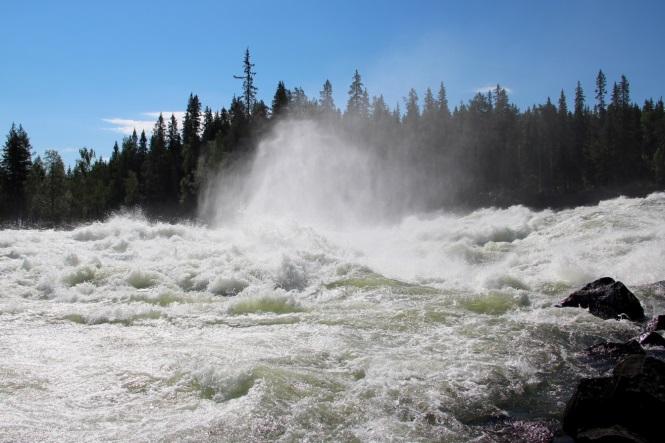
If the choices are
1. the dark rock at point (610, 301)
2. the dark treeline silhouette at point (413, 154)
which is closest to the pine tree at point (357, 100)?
the dark treeline silhouette at point (413, 154)

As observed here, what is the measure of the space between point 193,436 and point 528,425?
15.9ft

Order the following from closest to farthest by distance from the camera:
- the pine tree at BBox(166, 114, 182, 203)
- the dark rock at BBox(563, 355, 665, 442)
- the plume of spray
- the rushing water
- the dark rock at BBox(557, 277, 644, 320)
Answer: the dark rock at BBox(563, 355, 665, 442) < the rushing water < the dark rock at BBox(557, 277, 644, 320) < the plume of spray < the pine tree at BBox(166, 114, 182, 203)

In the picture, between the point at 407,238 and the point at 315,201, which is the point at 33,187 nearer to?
the point at 315,201

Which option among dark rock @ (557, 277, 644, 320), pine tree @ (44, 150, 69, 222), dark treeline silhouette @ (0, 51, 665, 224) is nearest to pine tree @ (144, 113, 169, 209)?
dark treeline silhouette @ (0, 51, 665, 224)

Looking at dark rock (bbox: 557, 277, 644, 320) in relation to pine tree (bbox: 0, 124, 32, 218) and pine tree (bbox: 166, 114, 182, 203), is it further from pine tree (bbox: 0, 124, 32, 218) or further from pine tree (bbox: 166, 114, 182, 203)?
pine tree (bbox: 0, 124, 32, 218)

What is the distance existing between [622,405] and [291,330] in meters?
7.73

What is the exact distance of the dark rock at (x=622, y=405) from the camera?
20.9 ft

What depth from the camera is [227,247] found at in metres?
22.4

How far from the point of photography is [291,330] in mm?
12711

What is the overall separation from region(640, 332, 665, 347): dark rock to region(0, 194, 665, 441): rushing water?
84 cm

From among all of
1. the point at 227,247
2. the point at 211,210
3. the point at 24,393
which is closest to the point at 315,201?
the point at 211,210

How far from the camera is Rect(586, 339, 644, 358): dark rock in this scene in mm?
10591

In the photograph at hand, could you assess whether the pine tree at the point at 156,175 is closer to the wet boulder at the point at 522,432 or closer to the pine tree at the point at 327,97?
the pine tree at the point at 327,97

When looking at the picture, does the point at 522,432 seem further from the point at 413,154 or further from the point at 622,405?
the point at 413,154
